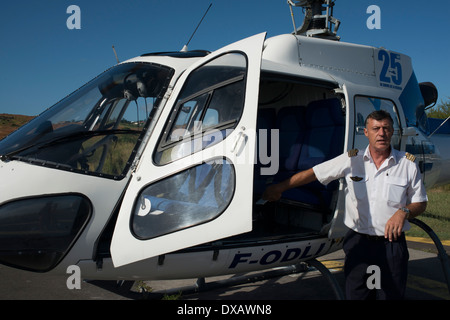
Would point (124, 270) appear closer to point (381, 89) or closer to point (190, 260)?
point (190, 260)

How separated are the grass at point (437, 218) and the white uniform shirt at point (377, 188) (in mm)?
4321

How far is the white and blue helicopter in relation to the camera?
91.0 inches

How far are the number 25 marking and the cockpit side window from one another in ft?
6.50

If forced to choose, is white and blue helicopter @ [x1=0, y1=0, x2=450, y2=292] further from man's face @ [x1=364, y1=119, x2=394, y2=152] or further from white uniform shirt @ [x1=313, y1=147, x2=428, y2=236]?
man's face @ [x1=364, y1=119, x2=394, y2=152]

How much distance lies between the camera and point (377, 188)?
2525 mm

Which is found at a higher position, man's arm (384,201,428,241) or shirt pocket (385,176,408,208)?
shirt pocket (385,176,408,208)

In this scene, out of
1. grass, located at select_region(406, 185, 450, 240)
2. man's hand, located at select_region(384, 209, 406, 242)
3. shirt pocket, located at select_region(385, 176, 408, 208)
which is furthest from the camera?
grass, located at select_region(406, 185, 450, 240)

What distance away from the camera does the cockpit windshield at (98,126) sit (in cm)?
260

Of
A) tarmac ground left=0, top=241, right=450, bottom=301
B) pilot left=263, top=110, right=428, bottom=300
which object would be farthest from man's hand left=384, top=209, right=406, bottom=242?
tarmac ground left=0, top=241, right=450, bottom=301

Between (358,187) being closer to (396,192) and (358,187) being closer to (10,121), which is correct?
(396,192)

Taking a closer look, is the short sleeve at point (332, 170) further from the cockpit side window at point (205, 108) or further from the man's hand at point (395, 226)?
the cockpit side window at point (205, 108)

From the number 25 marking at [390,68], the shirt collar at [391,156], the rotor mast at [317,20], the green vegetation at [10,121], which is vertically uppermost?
the green vegetation at [10,121]

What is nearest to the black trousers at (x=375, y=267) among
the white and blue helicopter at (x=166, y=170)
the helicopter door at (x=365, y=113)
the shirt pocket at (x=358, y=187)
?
the shirt pocket at (x=358, y=187)

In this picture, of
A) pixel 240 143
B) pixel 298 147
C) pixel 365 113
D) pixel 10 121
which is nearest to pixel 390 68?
pixel 365 113
